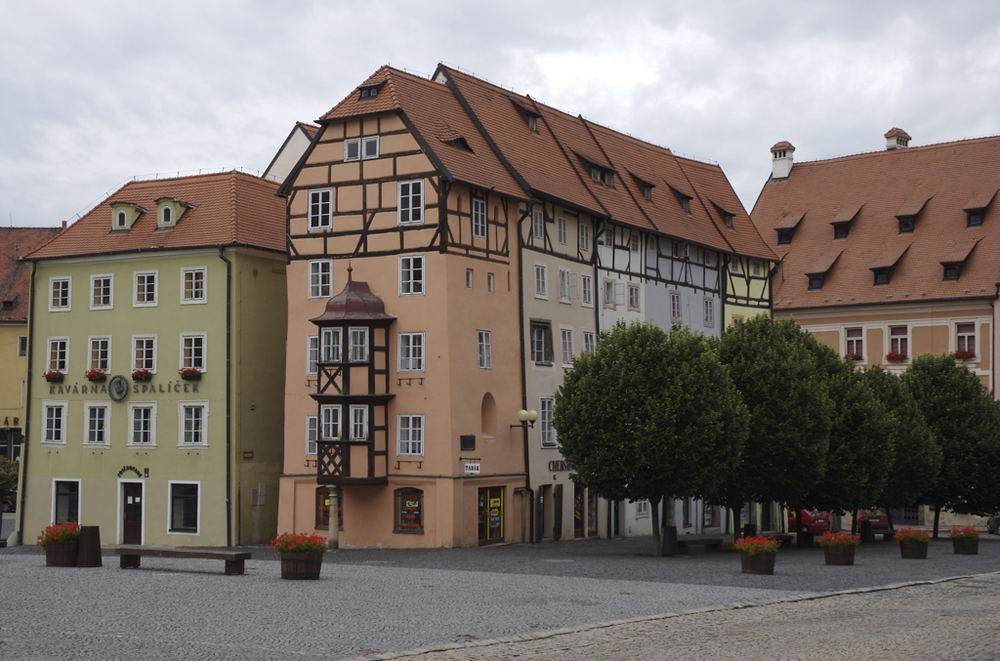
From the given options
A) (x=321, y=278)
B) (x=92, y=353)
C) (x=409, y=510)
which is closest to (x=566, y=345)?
(x=321, y=278)

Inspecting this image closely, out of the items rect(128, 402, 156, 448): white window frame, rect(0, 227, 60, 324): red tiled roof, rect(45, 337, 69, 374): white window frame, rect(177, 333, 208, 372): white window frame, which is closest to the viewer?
rect(177, 333, 208, 372): white window frame

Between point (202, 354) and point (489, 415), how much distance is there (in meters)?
11.5

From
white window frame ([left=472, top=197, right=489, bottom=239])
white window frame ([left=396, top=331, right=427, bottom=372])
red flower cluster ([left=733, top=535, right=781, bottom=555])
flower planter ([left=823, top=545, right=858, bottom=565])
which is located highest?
white window frame ([left=472, top=197, right=489, bottom=239])

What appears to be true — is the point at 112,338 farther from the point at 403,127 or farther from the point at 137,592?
the point at 137,592

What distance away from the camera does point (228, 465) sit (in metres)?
51.8

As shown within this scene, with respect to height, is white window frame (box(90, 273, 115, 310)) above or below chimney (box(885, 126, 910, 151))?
below

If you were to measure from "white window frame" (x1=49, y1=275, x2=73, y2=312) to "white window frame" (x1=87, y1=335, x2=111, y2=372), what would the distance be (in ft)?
5.91

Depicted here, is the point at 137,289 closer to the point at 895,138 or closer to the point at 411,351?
the point at 411,351

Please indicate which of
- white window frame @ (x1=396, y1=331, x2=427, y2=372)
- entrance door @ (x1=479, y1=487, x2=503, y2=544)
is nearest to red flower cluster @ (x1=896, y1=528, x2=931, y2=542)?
entrance door @ (x1=479, y1=487, x2=503, y2=544)

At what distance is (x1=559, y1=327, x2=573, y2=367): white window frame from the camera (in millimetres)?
54156

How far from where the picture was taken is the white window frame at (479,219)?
48906 millimetres

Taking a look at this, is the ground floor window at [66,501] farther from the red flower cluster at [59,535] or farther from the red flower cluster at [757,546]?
the red flower cluster at [757,546]

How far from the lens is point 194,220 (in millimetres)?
54312

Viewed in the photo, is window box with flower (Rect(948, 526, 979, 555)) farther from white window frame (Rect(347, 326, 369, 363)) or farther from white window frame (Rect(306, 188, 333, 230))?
white window frame (Rect(306, 188, 333, 230))
